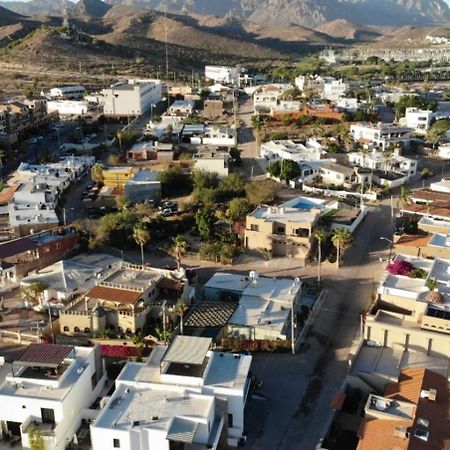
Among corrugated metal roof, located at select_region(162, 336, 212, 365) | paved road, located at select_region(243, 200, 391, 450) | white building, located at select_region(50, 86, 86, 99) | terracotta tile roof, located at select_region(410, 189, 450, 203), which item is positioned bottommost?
paved road, located at select_region(243, 200, 391, 450)

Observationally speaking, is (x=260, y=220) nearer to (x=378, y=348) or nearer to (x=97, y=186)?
(x=378, y=348)

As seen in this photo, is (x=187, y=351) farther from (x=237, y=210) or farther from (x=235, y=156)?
(x=235, y=156)

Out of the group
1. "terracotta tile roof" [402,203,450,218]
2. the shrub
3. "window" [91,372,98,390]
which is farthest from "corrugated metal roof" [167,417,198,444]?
"terracotta tile roof" [402,203,450,218]

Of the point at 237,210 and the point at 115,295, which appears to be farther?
the point at 237,210

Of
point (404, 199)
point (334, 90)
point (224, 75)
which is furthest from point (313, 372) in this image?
point (224, 75)

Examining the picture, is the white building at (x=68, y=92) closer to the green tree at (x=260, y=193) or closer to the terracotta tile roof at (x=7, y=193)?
the terracotta tile roof at (x=7, y=193)

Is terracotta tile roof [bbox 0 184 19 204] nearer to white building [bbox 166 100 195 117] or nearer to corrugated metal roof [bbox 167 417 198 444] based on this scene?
corrugated metal roof [bbox 167 417 198 444]

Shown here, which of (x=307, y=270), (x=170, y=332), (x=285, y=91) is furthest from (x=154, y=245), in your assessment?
(x=285, y=91)
